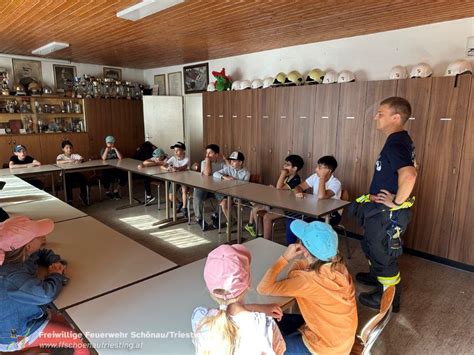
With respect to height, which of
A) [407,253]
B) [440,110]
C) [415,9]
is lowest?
[407,253]

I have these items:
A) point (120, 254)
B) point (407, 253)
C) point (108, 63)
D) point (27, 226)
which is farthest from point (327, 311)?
point (108, 63)

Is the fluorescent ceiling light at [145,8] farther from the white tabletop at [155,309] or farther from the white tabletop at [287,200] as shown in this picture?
the white tabletop at [155,309]

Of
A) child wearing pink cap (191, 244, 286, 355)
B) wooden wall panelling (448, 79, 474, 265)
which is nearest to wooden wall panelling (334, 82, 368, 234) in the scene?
wooden wall panelling (448, 79, 474, 265)

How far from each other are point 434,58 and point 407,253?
228 centimetres

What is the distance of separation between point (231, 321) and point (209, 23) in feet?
12.2

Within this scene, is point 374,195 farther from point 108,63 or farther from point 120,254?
point 108,63

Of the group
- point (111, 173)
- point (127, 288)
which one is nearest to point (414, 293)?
point (127, 288)

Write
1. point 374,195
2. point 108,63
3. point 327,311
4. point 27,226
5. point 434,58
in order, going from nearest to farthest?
point 327,311
point 27,226
point 374,195
point 434,58
point 108,63

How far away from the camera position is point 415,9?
10.7 feet

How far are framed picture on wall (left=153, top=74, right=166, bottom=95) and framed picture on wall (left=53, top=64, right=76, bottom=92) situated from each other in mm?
1819

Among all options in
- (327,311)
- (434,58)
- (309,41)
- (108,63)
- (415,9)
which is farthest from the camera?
(108,63)

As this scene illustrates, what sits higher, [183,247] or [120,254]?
[120,254]

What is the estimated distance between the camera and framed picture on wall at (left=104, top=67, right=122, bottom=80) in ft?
24.8

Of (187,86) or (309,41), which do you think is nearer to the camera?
(309,41)
